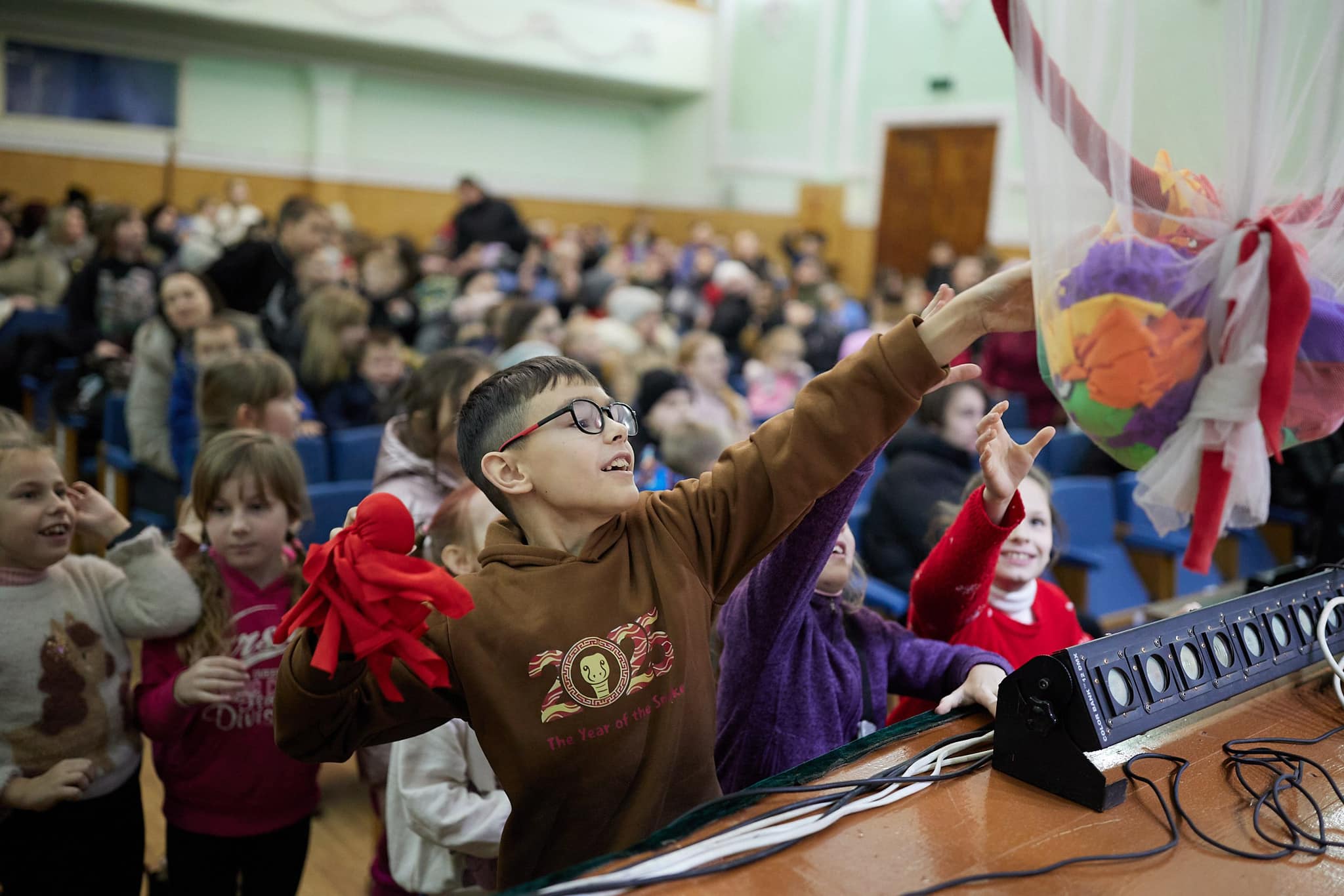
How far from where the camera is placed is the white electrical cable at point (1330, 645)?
4.19 feet

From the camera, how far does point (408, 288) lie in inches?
249

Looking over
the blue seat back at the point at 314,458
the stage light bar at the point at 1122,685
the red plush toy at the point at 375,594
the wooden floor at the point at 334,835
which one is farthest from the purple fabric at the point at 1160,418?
the blue seat back at the point at 314,458

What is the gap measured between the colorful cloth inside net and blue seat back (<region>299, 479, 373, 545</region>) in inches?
88.3

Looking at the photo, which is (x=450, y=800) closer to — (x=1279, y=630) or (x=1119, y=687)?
(x=1119, y=687)

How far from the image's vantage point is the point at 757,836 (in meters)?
0.95

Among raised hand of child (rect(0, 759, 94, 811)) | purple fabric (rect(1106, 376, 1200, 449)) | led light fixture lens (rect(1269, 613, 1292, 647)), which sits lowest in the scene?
raised hand of child (rect(0, 759, 94, 811))

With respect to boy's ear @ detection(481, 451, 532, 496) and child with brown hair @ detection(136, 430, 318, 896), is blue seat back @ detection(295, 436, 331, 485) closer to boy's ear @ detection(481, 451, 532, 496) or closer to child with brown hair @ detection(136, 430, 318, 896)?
child with brown hair @ detection(136, 430, 318, 896)

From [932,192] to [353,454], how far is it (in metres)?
7.24

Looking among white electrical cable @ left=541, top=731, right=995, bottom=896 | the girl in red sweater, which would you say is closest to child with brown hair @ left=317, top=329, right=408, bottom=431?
the girl in red sweater

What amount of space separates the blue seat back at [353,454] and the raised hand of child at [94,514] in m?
1.70

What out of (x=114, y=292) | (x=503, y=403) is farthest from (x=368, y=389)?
(x=503, y=403)

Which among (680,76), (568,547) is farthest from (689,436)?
(680,76)

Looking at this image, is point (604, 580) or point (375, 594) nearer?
point (375, 594)

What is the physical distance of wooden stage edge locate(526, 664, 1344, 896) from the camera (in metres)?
0.90
